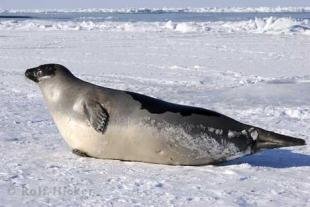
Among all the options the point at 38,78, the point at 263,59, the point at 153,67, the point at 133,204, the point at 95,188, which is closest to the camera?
the point at 133,204

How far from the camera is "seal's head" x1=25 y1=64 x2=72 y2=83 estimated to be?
156 inches

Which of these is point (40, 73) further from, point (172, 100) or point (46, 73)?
point (172, 100)

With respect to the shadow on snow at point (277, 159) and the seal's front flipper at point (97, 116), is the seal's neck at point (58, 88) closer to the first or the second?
the seal's front flipper at point (97, 116)

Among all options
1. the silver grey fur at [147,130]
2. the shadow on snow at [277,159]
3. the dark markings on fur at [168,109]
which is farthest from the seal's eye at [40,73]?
the shadow on snow at [277,159]

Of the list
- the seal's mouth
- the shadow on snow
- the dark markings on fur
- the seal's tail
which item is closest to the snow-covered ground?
the shadow on snow

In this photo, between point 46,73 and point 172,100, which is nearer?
point 46,73

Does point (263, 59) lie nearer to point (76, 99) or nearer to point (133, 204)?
point (76, 99)

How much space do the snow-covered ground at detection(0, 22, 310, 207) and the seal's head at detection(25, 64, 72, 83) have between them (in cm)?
45

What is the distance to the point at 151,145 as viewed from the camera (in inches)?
134

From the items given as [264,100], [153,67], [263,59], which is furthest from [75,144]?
[263,59]

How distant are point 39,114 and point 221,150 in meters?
2.54

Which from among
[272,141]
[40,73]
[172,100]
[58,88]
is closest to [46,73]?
[40,73]

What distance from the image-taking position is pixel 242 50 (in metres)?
14.0

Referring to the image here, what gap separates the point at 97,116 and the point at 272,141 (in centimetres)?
103
